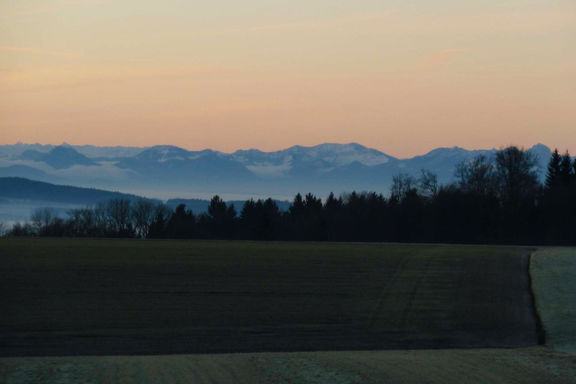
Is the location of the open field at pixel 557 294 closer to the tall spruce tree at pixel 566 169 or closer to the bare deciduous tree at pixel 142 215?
the tall spruce tree at pixel 566 169

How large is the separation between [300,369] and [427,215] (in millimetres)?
91454

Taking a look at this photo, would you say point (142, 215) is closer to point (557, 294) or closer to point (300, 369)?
point (557, 294)

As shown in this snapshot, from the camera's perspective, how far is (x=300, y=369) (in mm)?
18828

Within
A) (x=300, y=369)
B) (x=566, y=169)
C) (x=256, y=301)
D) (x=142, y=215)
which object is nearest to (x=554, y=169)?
(x=566, y=169)

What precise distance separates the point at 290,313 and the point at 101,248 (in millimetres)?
29893

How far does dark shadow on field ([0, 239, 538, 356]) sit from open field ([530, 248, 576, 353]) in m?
0.69

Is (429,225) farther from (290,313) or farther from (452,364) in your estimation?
(452,364)

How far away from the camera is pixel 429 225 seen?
351ft

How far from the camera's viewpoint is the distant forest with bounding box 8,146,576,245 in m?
100

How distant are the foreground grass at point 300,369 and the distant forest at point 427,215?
76518mm

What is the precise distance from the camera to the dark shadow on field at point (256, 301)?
26.0 meters

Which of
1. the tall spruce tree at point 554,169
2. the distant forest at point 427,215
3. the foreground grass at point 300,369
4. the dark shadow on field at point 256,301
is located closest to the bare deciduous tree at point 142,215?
the distant forest at point 427,215

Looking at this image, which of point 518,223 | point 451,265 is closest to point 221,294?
point 451,265

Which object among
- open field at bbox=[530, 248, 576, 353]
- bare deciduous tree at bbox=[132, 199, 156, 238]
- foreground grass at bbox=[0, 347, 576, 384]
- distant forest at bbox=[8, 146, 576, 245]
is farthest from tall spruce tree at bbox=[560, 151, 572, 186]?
foreground grass at bbox=[0, 347, 576, 384]
